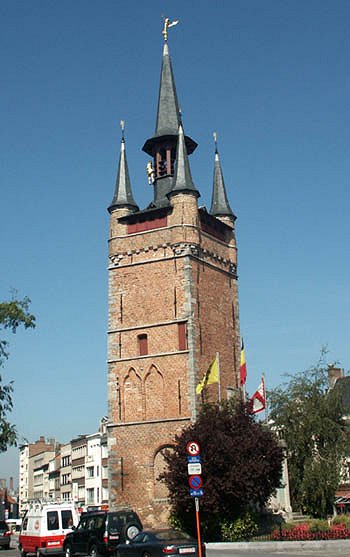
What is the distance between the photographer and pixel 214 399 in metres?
37.2

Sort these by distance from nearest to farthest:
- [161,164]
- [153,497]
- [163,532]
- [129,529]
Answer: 1. [163,532]
2. [129,529]
3. [153,497]
4. [161,164]

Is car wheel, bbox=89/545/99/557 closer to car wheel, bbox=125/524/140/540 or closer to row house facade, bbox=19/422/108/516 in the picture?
car wheel, bbox=125/524/140/540

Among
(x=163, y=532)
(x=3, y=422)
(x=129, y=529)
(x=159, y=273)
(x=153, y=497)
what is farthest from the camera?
(x=159, y=273)

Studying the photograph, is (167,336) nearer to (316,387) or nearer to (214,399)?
(214,399)

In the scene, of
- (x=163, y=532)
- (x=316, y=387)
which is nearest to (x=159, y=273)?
(x=316, y=387)

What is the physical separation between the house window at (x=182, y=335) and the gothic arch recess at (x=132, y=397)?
2.88m

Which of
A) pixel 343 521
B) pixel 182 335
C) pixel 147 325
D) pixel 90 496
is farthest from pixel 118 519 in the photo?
pixel 90 496

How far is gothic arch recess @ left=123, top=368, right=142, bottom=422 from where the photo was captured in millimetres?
36953

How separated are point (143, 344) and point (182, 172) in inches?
371

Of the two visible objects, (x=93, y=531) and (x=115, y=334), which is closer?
(x=93, y=531)

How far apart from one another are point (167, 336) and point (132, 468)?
678 cm

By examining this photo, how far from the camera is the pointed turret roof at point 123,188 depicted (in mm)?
40531

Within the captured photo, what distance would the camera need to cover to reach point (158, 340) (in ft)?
122

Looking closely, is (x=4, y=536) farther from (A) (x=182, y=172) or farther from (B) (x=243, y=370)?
(A) (x=182, y=172)
